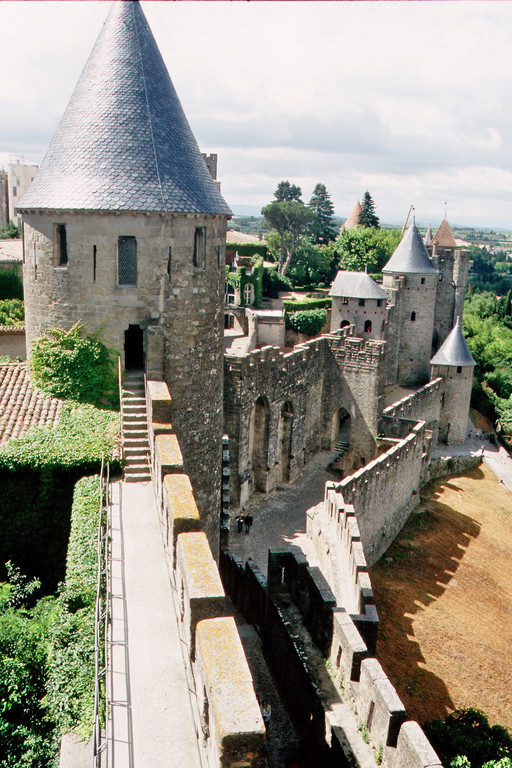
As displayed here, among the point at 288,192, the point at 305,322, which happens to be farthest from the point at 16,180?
the point at 305,322

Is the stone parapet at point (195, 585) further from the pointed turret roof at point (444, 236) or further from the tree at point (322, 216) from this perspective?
the tree at point (322, 216)

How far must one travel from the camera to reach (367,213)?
78812mm

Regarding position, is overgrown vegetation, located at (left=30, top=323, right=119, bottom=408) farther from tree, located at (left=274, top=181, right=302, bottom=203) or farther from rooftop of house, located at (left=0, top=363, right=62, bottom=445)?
tree, located at (left=274, top=181, right=302, bottom=203)

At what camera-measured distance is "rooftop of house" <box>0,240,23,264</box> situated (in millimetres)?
43938

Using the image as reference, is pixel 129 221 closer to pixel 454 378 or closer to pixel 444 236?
pixel 454 378

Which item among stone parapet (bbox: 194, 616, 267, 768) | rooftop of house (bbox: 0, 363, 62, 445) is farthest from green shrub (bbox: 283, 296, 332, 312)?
stone parapet (bbox: 194, 616, 267, 768)

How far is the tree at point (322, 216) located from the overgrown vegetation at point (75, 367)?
67.7 meters

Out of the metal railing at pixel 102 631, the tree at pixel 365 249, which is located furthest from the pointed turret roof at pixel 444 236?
the metal railing at pixel 102 631

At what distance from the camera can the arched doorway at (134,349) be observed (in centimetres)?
1584

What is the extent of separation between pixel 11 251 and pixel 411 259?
88.8ft

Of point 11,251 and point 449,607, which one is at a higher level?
point 11,251

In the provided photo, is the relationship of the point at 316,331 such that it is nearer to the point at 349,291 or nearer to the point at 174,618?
the point at 349,291

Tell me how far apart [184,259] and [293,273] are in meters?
52.5

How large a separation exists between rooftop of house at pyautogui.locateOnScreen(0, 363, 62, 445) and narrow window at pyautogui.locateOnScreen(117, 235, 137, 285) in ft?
10.2
